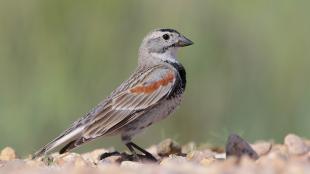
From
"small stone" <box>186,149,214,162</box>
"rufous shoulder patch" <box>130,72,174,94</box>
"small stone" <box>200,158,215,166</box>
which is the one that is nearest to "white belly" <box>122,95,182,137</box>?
"rufous shoulder patch" <box>130,72,174,94</box>

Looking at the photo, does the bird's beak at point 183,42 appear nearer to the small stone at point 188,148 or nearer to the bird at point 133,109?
the bird at point 133,109

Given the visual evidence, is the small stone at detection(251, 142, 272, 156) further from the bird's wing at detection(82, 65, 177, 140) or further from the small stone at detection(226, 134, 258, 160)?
the small stone at detection(226, 134, 258, 160)

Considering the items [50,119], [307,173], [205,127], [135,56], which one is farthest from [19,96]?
[307,173]

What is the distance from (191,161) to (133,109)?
54.0 inches

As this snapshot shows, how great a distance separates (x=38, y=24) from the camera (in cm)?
1005

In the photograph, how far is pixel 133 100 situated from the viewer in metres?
8.29

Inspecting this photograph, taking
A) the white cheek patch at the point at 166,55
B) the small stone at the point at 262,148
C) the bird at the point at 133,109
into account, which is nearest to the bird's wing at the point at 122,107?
the bird at the point at 133,109

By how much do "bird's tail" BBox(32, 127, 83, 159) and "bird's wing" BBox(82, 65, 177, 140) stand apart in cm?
8

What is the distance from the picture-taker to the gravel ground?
555 centimetres

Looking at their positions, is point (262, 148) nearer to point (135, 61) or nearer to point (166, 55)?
point (166, 55)

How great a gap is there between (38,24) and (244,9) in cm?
206

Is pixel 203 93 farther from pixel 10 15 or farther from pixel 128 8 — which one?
pixel 10 15

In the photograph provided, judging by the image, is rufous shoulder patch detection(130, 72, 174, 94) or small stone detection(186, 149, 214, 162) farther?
rufous shoulder patch detection(130, 72, 174, 94)

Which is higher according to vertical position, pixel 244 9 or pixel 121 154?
pixel 244 9
